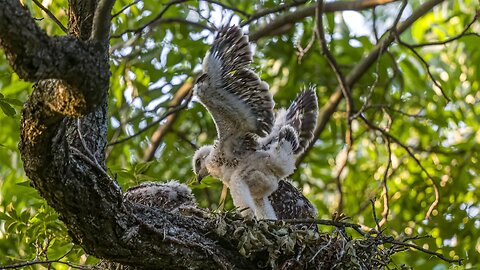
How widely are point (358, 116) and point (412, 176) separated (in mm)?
1777

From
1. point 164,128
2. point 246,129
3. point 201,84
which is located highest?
point 164,128

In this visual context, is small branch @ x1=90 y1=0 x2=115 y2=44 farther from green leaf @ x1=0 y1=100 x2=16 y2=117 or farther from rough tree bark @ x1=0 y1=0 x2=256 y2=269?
green leaf @ x1=0 y1=100 x2=16 y2=117

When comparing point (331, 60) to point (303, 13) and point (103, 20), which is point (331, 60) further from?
point (103, 20)

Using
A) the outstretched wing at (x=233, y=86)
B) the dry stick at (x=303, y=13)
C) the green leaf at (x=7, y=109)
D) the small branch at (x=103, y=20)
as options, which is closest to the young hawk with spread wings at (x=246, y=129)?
the outstretched wing at (x=233, y=86)

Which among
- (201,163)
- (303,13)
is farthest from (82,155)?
(303,13)

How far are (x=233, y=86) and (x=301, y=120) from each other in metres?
1.11

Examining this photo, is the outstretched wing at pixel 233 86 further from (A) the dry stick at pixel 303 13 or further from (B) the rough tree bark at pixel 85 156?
(A) the dry stick at pixel 303 13

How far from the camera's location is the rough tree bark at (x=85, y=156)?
2.62 m

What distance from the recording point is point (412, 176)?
7.65 meters

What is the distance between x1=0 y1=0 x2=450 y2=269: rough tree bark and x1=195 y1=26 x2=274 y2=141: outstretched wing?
0.75m

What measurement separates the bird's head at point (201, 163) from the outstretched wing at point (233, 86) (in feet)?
1.96

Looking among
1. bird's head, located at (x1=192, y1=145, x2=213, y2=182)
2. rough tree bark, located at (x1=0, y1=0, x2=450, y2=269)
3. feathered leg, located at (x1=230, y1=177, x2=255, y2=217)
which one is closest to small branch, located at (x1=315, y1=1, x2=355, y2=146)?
bird's head, located at (x1=192, y1=145, x2=213, y2=182)

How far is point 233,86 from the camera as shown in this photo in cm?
470

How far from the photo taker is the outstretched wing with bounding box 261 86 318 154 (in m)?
5.55
